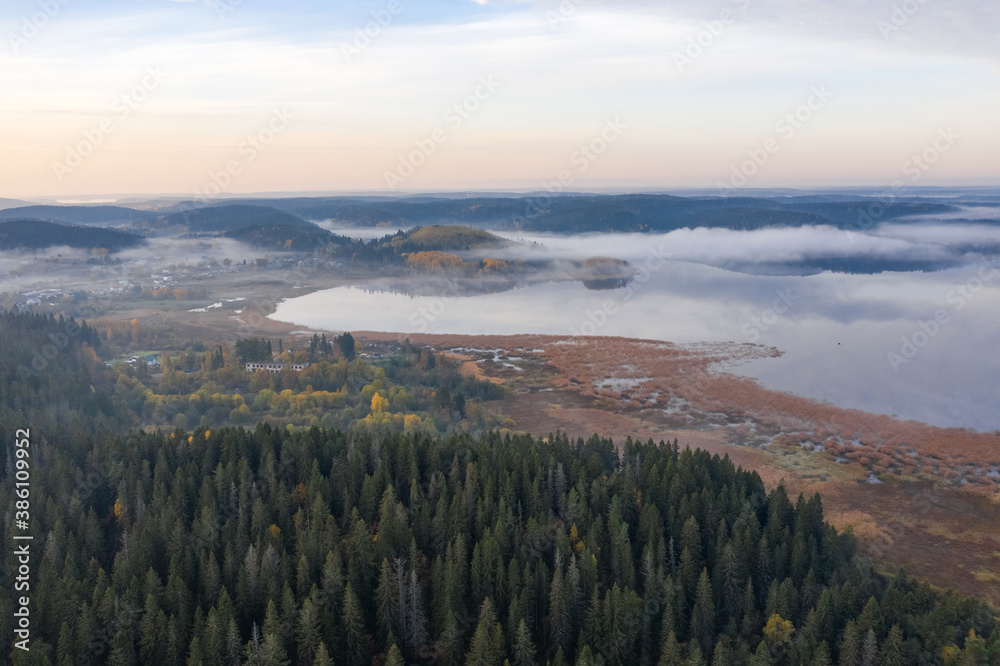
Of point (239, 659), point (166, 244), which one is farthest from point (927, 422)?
point (166, 244)

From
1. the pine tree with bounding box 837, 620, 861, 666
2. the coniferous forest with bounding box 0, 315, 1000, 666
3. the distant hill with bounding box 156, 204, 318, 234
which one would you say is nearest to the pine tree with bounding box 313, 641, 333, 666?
the coniferous forest with bounding box 0, 315, 1000, 666

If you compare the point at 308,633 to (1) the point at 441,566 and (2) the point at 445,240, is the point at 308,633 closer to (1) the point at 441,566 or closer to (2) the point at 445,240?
(1) the point at 441,566

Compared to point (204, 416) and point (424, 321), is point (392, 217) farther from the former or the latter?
point (204, 416)

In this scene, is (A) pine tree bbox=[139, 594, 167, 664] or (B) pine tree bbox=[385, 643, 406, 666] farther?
(A) pine tree bbox=[139, 594, 167, 664]

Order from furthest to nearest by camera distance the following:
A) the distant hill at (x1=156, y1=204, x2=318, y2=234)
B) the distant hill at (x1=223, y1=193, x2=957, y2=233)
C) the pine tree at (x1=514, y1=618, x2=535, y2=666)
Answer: the distant hill at (x1=156, y1=204, x2=318, y2=234)
the distant hill at (x1=223, y1=193, x2=957, y2=233)
the pine tree at (x1=514, y1=618, x2=535, y2=666)

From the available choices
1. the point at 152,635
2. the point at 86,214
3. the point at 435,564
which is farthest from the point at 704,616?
the point at 86,214

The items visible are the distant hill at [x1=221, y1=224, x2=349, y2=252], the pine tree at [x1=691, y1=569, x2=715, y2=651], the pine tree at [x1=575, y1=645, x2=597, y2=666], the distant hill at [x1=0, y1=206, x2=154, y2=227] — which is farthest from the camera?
the distant hill at [x1=0, y1=206, x2=154, y2=227]

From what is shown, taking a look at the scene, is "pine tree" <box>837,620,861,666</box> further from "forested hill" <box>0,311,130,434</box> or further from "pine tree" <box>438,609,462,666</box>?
"forested hill" <box>0,311,130,434</box>
